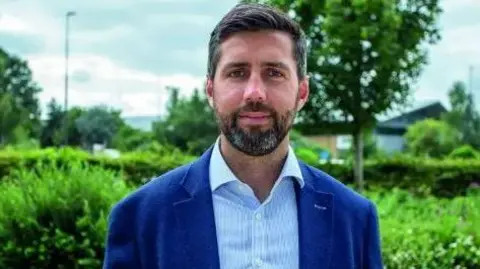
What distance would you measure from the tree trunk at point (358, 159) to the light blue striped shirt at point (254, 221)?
1608 cm

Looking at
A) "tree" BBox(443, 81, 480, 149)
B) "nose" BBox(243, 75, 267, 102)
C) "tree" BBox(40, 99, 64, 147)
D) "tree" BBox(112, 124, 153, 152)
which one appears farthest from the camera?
"tree" BBox(40, 99, 64, 147)

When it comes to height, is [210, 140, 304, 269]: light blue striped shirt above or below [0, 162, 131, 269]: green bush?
above

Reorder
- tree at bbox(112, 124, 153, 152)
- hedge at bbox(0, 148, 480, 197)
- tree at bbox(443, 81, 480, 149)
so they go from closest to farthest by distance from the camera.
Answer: hedge at bbox(0, 148, 480, 197), tree at bbox(112, 124, 153, 152), tree at bbox(443, 81, 480, 149)

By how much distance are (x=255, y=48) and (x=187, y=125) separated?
1545 inches

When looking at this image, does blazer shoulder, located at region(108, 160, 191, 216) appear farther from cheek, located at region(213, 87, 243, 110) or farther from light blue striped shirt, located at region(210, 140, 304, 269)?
cheek, located at region(213, 87, 243, 110)

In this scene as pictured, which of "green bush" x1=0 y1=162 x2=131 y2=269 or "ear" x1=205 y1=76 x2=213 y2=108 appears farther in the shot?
"green bush" x1=0 y1=162 x2=131 y2=269

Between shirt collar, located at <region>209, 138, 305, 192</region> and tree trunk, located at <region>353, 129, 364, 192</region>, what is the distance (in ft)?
52.7

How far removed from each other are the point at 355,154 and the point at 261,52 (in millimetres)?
17141

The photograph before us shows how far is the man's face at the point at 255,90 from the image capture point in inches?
83.4

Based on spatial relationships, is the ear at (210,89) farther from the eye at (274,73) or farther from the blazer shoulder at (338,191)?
the blazer shoulder at (338,191)

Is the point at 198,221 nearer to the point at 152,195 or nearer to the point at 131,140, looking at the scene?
the point at 152,195

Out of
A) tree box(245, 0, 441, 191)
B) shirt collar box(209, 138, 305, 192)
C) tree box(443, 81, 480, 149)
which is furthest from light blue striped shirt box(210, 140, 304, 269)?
tree box(443, 81, 480, 149)

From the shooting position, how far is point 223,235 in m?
2.14

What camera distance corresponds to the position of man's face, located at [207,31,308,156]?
2.12m
